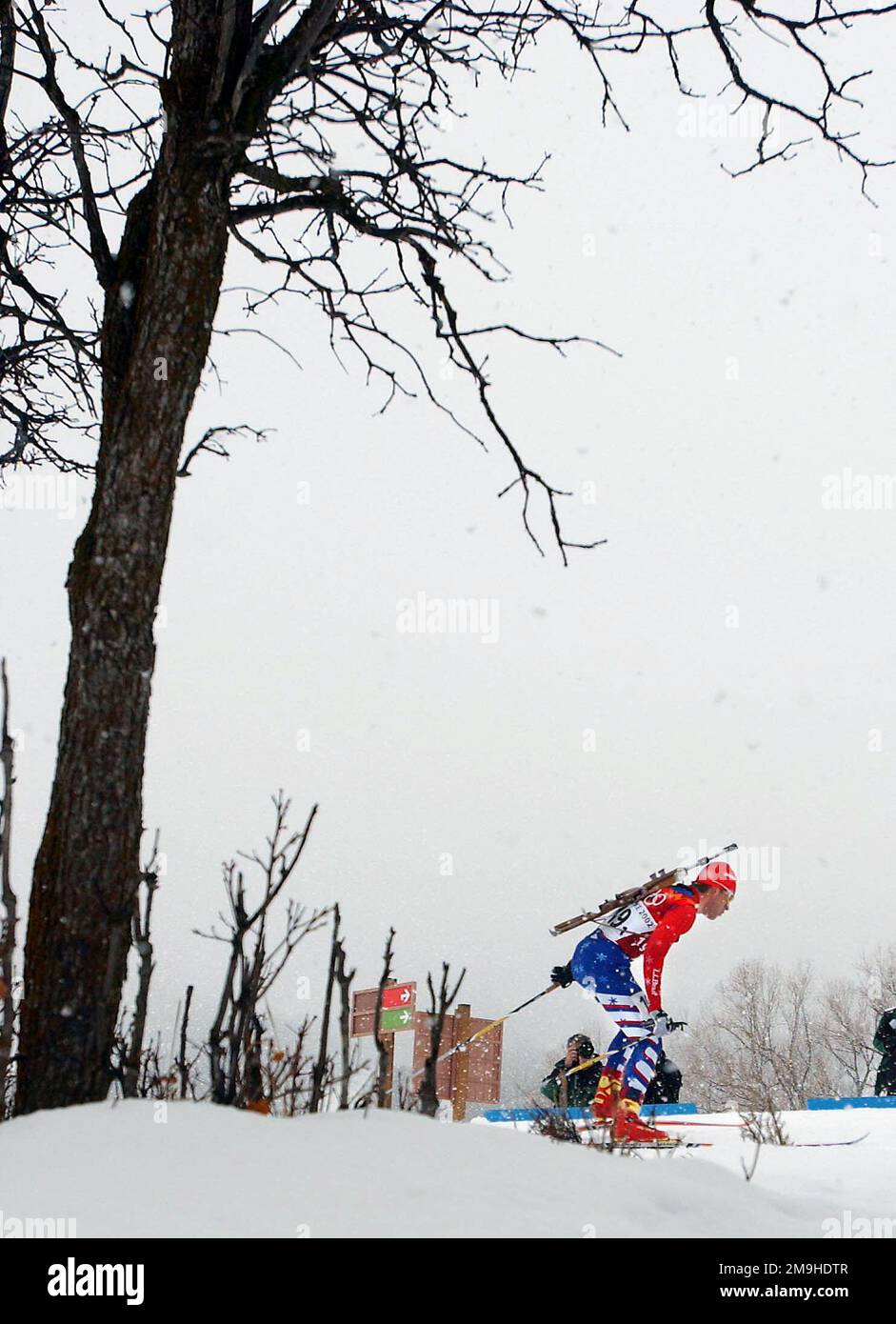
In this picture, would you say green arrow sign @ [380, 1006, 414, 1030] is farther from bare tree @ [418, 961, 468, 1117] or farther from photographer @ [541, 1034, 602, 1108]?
photographer @ [541, 1034, 602, 1108]

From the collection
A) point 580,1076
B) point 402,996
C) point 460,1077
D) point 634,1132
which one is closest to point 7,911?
point 402,996

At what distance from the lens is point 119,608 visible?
140 inches

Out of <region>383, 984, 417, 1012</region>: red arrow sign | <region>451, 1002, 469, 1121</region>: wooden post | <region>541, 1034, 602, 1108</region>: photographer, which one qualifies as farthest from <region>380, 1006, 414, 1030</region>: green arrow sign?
<region>541, 1034, 602, 1108</region>: photographer

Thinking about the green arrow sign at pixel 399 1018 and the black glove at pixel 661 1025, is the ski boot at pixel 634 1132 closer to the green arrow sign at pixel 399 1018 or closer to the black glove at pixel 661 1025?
the black glove at pixel 661 1025

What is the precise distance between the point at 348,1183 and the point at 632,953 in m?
4.52

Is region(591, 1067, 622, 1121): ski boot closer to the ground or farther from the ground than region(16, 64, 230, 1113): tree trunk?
closer to the ground

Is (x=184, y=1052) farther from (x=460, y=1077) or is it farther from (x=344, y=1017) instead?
(x=460, y=1077)

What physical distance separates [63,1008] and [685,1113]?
5495mm

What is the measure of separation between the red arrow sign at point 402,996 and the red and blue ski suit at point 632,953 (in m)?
1.95

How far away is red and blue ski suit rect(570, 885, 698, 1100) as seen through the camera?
6.38 meters

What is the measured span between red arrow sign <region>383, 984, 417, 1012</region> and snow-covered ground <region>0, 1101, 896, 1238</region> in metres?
1.65
